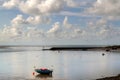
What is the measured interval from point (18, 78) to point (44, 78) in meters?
6.20

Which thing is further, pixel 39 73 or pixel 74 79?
pixel 39 73

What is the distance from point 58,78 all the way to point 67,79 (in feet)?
9.97

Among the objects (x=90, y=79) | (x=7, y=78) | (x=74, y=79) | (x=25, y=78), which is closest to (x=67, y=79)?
(x=74, y=79)

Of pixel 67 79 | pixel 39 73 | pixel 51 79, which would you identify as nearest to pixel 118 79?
pixel 67 79

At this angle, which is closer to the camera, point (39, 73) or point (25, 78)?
point (25, 78)

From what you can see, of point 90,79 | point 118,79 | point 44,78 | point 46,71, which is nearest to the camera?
point 118,79

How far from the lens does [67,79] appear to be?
168 feet

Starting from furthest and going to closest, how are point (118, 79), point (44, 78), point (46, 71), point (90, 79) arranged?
point (46, 71)
point (44, 78)
point (90, 79)
point (118, 79)

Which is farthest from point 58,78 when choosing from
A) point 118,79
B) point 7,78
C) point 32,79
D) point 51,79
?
point 118,79

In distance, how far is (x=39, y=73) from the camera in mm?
60844

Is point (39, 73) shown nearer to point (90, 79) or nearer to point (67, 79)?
point (67, 79)

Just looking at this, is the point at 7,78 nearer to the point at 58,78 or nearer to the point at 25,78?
the point at 25,78

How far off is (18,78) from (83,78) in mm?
12925

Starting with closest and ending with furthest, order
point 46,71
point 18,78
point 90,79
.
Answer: point 90,79 < point 18,78 < point 46,71
